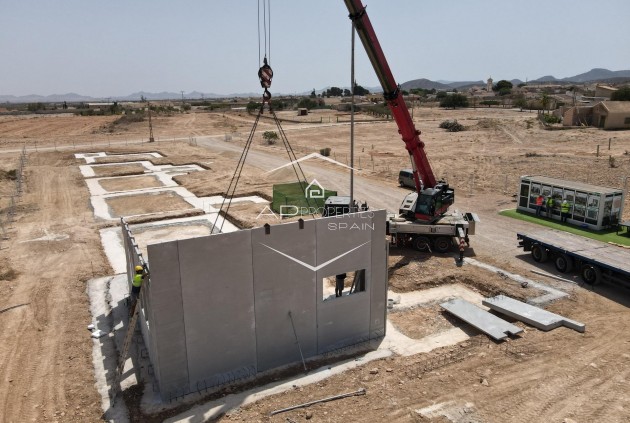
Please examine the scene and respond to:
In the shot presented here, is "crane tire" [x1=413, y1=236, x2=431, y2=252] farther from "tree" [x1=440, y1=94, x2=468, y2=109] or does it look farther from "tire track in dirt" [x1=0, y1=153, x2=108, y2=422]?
"tree" [x1=440, y1=94, x2=468, y2=109]

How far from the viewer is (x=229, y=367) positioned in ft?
35.5

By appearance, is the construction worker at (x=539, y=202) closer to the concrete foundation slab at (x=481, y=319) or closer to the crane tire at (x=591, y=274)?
the crane tire at (x=591, y=274)

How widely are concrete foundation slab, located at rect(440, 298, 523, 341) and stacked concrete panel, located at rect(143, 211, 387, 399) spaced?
291 cm

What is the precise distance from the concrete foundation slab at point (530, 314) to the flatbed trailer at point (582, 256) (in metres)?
3.10

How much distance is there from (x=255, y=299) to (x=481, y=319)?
22.9 ft

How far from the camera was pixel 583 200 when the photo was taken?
2206 cm

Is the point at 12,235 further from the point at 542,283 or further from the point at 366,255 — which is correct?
the point at 542,283

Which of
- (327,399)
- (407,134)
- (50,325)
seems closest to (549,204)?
(407,134)

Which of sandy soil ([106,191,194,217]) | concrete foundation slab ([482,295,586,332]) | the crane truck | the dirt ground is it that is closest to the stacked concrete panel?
the dirt ground

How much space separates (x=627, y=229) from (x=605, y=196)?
180 centimetres

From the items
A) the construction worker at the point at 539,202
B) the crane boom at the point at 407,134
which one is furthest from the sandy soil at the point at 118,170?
the construction worker at the point at 539,202

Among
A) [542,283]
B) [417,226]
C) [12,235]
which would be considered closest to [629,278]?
[542,283]

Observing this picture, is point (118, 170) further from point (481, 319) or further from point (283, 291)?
point (481, 319)

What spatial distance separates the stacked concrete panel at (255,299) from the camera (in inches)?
391
